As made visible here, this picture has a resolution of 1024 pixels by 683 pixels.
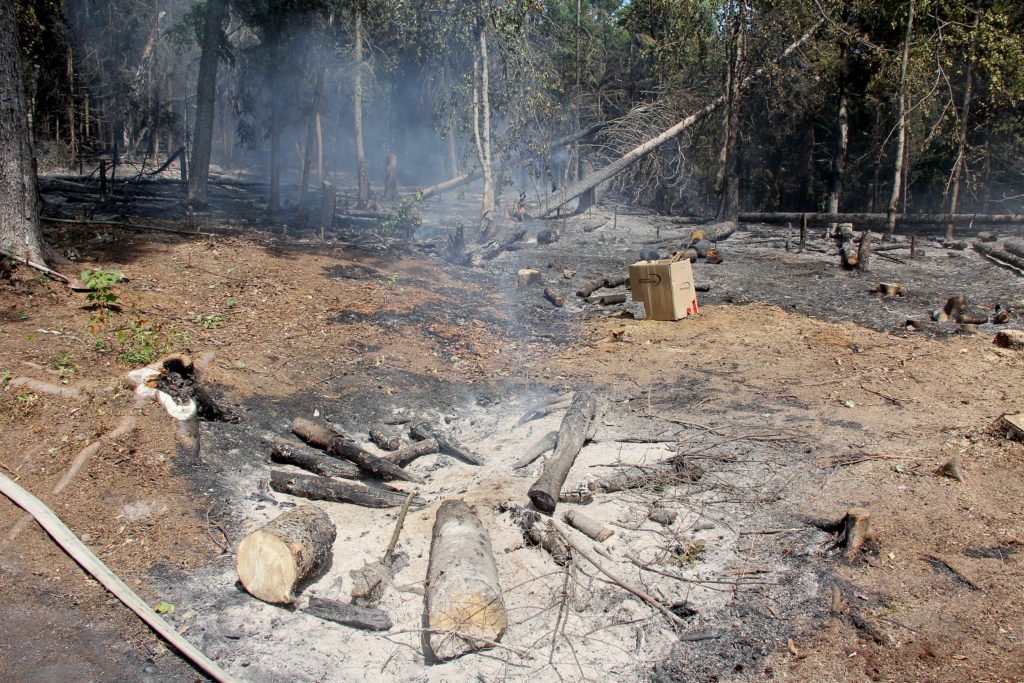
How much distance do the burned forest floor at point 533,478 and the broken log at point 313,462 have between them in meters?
0.18

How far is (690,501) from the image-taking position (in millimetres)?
4625

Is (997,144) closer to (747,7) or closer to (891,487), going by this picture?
(747,7)

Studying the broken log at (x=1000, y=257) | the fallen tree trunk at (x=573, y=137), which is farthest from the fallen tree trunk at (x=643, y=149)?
the broken log at (x=1000, y=257)

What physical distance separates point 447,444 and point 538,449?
32.8 inches

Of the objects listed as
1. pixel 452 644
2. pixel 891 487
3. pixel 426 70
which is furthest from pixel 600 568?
pixel 426 70

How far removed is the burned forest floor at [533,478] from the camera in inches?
134

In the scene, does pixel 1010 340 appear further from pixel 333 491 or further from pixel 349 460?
pixel 333 491

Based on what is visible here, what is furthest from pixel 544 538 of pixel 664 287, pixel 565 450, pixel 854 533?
pixel 664 287

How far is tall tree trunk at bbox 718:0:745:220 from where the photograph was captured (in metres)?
17.5

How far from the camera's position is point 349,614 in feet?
12.0

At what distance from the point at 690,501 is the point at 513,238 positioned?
35.8ft

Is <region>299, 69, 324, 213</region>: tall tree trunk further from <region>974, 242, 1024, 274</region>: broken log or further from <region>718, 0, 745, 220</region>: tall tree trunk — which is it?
<region>974, 242, 1024, 274</region>: broken log

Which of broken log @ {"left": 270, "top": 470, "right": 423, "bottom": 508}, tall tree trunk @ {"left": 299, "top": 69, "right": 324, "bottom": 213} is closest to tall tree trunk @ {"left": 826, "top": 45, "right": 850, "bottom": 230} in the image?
tall tree trunk @ {"left": 299, "top": 69, "right": 324, "bottom": 213}

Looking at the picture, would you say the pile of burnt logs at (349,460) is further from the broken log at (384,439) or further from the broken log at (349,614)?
the broken log at (349,614)
